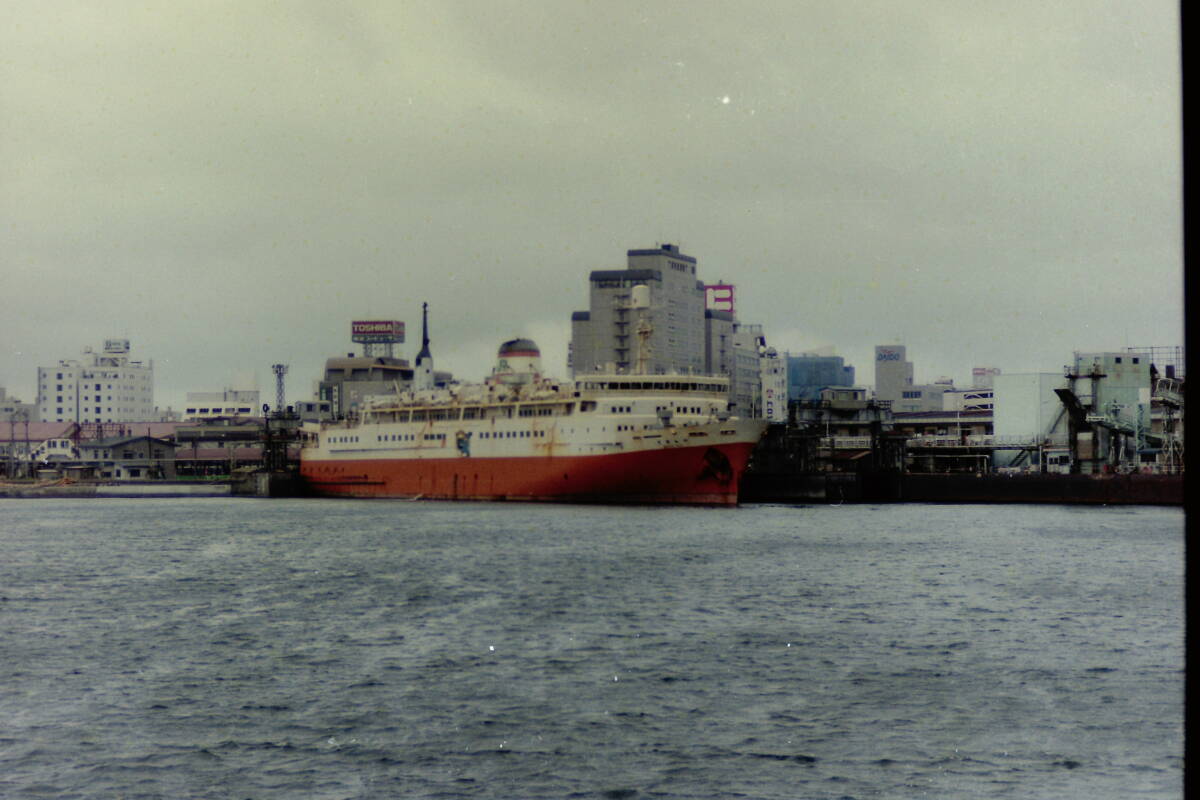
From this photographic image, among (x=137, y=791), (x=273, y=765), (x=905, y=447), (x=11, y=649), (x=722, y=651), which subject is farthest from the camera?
(x=905, y=447)

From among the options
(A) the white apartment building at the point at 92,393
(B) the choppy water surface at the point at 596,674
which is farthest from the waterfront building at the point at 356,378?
(B) the choppy water surface at the point at 596,674

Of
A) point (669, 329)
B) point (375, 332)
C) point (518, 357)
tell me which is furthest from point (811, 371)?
point (518, 357)

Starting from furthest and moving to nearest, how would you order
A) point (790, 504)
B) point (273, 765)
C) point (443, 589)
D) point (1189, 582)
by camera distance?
point (790, 504)
point (443, 589)
point (273, 765)
point (1189, 582)

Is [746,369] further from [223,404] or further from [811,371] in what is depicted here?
[223,404]

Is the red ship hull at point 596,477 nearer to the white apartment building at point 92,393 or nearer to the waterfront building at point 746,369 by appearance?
the waterfront building at point 746,369

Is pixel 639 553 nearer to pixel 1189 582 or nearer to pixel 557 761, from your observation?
pixel 557 761

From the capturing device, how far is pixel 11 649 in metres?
25.4

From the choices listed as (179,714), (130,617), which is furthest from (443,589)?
(179,714)

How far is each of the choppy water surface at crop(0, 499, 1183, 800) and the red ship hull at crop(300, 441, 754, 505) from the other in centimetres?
2190

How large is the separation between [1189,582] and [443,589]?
31252 millimetres

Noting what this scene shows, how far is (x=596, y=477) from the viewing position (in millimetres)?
69812

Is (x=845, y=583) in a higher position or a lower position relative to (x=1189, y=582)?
lower

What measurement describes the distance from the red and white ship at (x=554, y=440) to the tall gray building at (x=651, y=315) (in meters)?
72.8

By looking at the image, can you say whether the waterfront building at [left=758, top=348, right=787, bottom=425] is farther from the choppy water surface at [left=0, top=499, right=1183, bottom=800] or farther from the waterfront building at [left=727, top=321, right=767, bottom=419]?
the choppy water surface at [left=0, top=499, right=1183, bottom=800]
